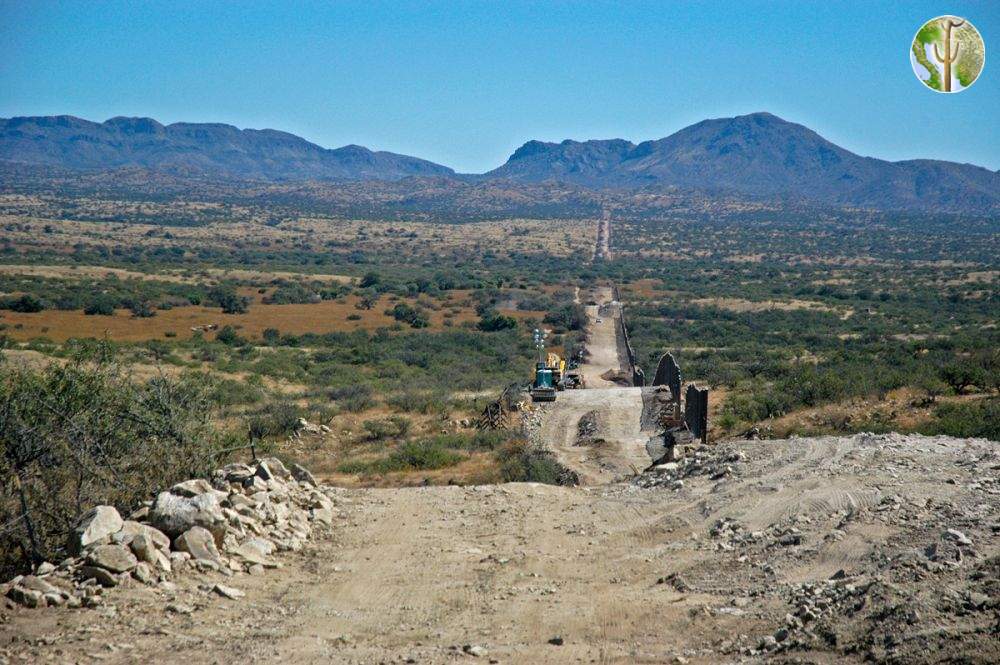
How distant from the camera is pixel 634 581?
977 cm

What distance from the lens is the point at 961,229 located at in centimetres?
15738

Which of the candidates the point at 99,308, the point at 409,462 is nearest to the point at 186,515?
the point at 409,462

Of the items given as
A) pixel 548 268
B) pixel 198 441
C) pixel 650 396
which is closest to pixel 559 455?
pixel 650 396

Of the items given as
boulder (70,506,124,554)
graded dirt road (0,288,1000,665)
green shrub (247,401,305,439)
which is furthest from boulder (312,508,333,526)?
green shrub (247,401,305,439)

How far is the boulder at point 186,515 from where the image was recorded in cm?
964

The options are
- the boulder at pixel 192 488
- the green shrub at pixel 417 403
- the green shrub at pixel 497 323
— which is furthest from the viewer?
the green shrub at pixel 497 323

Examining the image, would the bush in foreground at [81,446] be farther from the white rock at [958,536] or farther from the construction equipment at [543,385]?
the construction equipment at [543,385]

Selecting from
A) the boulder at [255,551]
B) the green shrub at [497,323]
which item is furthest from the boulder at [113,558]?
the green shrub at [497,323]

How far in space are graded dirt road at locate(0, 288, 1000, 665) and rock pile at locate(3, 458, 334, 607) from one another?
19 centimetres

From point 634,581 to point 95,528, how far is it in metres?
5.69

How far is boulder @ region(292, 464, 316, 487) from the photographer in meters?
13.2

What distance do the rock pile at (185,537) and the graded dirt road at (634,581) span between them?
0.19m

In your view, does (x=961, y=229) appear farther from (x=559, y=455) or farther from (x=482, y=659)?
(x=482, y=659)

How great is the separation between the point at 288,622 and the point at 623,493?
21.2ft
